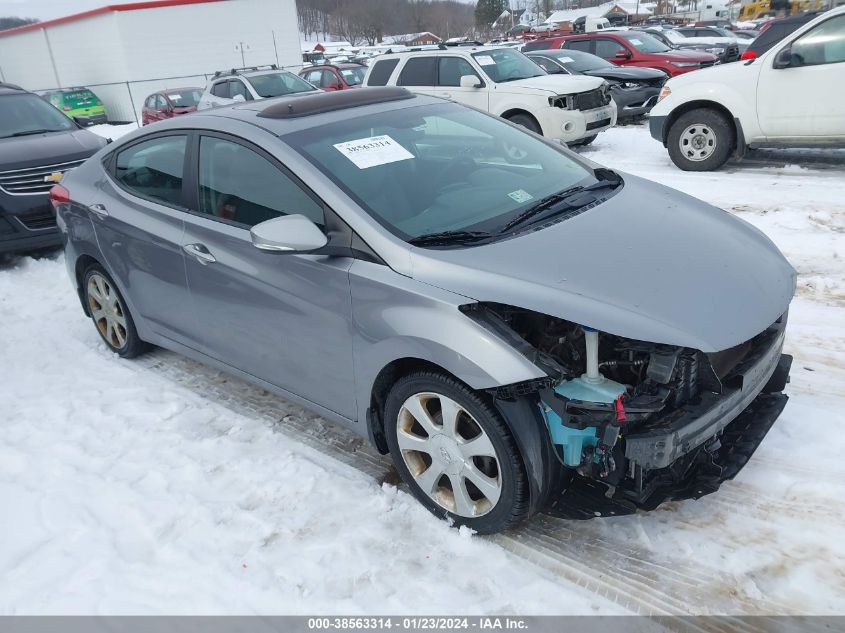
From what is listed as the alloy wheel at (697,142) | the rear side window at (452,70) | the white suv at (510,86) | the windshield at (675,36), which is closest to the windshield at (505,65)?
the white suv at (510,86)

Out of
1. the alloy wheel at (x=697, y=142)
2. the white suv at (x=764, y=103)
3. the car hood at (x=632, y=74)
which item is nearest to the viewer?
the white suv at (x=764, y=103)

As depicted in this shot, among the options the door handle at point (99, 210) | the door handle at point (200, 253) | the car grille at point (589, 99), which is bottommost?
the car grille at point (589, 99)

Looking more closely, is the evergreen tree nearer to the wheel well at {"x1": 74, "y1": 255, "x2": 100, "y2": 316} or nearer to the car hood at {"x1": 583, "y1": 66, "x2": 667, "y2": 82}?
the car hood at {"x1": 583, "y1": 66, "x2": 667, "y2": 82}

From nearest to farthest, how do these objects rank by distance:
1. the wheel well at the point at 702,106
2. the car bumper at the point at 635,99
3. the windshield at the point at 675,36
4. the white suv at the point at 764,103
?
the white suv at the point at 764,103 < the wheel well at the point at 702,106 < the car bumper at the point at 635,99 < the windshield at the point at 675,36

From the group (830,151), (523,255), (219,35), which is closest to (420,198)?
(523,255)

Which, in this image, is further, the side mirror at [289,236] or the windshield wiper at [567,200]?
the windshield wiper at [567,200]

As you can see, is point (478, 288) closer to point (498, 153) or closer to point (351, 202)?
point (351, 202)

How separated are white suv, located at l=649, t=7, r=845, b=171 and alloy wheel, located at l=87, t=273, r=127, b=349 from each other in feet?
22.9

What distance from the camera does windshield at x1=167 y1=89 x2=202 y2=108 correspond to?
17578 mm

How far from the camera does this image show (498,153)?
368 cm

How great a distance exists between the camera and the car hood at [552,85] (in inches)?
394

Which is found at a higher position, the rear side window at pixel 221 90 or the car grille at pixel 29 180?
the rear side window at pixel 221 90

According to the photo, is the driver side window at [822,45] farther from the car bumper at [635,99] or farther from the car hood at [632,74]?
the car hood at [632,74]

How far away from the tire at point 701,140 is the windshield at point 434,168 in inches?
213
